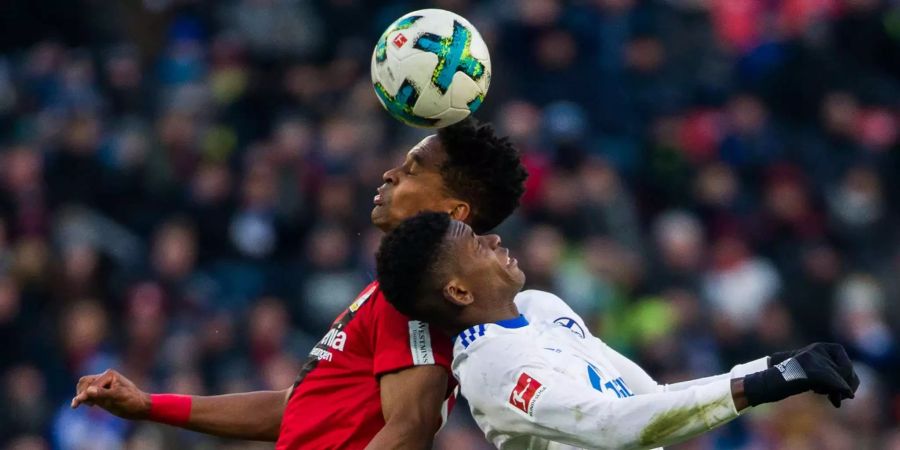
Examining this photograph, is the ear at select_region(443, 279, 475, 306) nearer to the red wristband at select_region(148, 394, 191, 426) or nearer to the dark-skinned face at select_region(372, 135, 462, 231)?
the dark-skinned face at select_region(372, 135, 462, 231)

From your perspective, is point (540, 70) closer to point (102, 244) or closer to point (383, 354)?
point (102, 244)

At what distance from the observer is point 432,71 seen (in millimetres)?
5777

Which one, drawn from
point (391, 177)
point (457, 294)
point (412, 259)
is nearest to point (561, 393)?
point (457, 294)

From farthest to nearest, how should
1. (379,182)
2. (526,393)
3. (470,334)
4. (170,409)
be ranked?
(379,182) → (170,409) → (470,334) → (526,393)

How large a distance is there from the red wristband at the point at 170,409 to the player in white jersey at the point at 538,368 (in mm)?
1272

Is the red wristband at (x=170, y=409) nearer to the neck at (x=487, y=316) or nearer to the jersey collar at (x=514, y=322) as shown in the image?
the neck at (x=487, y=316)

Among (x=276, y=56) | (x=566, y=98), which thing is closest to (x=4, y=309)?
(x=276, y=56)

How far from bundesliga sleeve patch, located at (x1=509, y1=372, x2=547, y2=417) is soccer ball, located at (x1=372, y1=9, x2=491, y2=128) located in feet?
3.62

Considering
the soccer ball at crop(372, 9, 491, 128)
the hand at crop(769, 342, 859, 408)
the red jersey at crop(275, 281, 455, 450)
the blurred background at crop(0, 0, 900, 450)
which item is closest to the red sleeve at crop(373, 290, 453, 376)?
the red jersey at crop(275, 281, 455, 450)

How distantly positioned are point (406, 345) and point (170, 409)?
50.6 inches

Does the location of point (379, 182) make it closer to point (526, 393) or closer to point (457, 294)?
point (457, 294)

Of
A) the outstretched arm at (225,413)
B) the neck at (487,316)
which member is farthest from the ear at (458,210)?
the outstretched arm at (225,413)

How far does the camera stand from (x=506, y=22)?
13.8 m

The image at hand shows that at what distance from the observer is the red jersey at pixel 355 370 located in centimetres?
550
